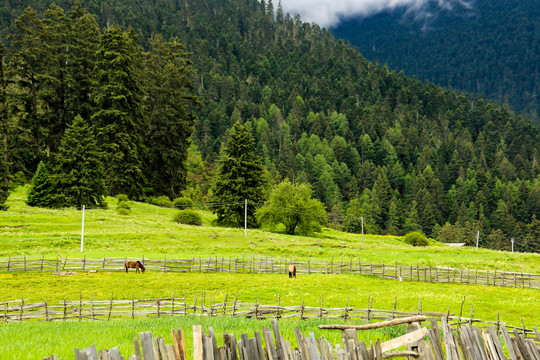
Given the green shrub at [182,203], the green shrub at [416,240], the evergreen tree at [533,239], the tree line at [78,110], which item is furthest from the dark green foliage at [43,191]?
the evergreen tree at [533,239]

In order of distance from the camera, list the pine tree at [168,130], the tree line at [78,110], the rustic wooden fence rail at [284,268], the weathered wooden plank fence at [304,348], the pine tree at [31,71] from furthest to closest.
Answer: the pine tree at [168,130] → the pine tree at [31,71] → the tree line at [78,110] → the rustic wooden fence rail at [284,268] → the weathered wooden plank fence at [304,348]

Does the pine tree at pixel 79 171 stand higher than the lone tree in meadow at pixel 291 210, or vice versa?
the pine tree at pixel 79 171

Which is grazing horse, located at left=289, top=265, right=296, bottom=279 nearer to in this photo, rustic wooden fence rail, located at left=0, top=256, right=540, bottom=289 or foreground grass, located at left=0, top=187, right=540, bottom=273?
rustic wooden fence rail, located at left=0, top=256, right=540, bottom=289

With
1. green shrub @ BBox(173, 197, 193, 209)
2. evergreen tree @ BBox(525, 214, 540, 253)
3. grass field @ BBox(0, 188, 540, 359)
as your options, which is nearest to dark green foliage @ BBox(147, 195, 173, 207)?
green shrub @ BBox(173, 197, 193, 209)

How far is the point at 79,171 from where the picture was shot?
7244 cm

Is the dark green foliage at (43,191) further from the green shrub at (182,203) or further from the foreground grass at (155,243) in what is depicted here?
the green shrub at (182,203)

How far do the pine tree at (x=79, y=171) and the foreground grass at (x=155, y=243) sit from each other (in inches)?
153

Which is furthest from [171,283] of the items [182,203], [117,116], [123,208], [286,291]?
[117,116]

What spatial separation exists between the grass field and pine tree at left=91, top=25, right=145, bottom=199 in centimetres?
1726

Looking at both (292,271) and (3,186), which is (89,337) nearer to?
(292,271)

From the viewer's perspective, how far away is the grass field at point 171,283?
1289cm

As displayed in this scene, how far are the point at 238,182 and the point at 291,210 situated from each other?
451 inches

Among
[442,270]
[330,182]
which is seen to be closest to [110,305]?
[442,270]

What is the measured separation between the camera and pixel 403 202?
194000mm
